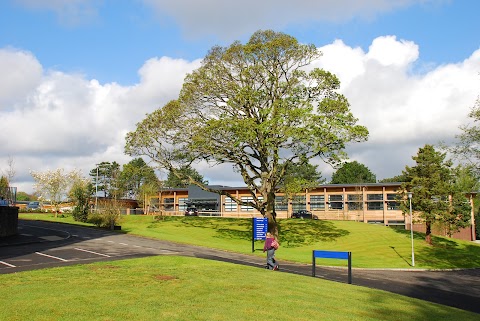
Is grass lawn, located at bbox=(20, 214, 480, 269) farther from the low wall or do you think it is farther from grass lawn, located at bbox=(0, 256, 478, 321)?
grass lawn, located at bbox=(0, 256, 478, 321)

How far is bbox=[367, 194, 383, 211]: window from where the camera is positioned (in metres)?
72.7

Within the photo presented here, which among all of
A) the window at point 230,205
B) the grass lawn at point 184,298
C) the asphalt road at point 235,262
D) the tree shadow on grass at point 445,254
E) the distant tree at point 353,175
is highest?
the distant tree at point 353,175

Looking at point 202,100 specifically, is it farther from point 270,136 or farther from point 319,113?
point 319,113

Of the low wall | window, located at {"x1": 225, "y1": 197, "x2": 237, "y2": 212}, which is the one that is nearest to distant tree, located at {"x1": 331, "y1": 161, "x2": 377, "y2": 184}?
window, located at {"x1": 225, "y1": 197, "x2": 237, "y2": 212}

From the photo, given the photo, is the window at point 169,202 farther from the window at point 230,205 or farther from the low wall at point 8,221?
the low wall at point 8,221

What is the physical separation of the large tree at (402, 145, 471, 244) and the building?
72.2 feet

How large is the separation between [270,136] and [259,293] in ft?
77.3

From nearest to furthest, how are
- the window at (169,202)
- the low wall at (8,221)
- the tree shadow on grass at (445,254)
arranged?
Answer: the low wall at (8,221)
the tree shadow on grass at (445,254)
the window at (169,202)

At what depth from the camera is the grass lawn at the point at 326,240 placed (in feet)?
110

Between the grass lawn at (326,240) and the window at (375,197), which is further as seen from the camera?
the window at (375,197)

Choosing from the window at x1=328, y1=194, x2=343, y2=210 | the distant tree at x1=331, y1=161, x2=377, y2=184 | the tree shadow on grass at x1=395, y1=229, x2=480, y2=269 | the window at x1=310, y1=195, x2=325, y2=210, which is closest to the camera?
the tree shadow on grass at x1=395, y1=229, x2=480, y2=269

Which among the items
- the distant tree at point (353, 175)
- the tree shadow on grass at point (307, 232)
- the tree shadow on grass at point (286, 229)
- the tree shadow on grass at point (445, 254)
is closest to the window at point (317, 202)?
the tree shadow on grass at point (286, 229)

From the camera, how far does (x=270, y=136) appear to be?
35.1 metres

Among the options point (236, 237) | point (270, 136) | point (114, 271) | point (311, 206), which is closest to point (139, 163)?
point (311, 206)
